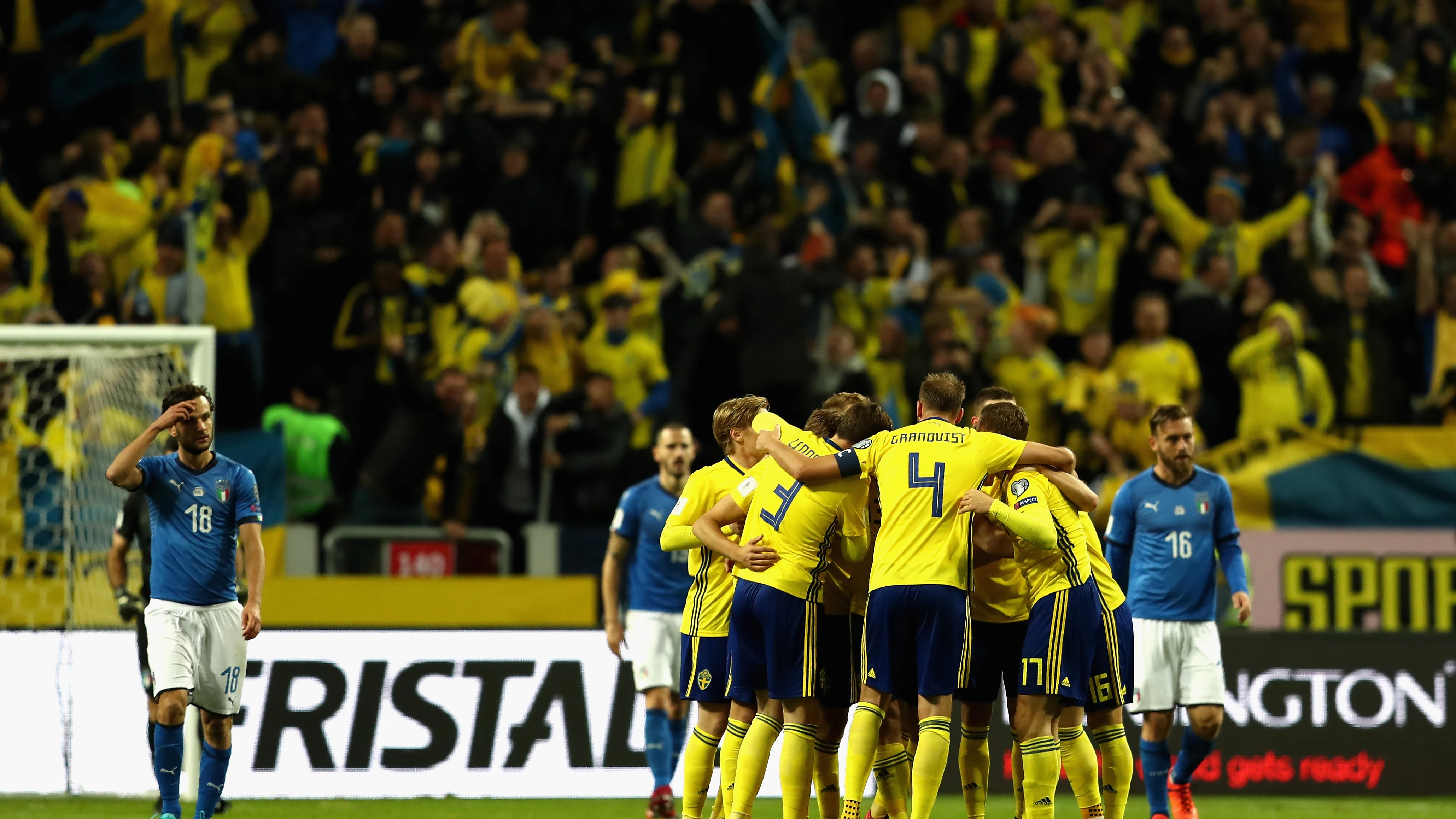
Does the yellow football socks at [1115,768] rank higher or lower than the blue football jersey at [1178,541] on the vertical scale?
lower

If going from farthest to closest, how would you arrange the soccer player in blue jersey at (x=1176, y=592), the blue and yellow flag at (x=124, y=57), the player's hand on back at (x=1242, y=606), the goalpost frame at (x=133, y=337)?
the blue and yellow flag at (x=124, y=57), the goalpost frame at (x=133, y=337), the soccer player in blue jersey at (x=1176, y=592), the player's hand on back at (x=1242, y=606)

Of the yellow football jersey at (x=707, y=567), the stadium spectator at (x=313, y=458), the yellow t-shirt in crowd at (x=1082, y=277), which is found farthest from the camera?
the yellow t-shirt in crowd at (x=1082, y=277)

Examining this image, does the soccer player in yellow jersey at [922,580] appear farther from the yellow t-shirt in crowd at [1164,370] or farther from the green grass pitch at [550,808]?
the yellow t-shirt in crowd at [1164,370]

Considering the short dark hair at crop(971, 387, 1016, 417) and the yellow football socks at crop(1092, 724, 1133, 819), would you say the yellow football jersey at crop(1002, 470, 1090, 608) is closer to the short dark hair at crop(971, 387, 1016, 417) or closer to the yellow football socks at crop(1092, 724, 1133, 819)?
the short dark hair at crop(971, 387, 1016, 417)

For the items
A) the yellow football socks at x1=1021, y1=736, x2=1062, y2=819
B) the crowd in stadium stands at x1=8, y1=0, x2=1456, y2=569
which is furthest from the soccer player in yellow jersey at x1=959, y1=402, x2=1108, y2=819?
the crowd in stadium stands at x1=8, y1=0, x2=1456, y2=569

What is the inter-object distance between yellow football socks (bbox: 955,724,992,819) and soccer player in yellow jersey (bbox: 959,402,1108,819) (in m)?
0.49

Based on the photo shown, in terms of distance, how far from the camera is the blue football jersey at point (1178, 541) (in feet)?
34.6

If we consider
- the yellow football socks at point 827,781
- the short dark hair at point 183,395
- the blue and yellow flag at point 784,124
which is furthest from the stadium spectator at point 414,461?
the yellow football socks at point 827,781

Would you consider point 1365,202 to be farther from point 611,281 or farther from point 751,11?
point 611,281

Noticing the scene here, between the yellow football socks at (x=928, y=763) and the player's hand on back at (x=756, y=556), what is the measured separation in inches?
40.3

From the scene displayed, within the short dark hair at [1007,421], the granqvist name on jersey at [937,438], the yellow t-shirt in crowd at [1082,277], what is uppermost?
the yellow t-shirt in crowd at [1082,277]

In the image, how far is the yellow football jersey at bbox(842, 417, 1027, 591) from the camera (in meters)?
8.57

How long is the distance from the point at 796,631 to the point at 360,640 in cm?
476

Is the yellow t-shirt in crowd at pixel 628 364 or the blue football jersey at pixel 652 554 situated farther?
the yellow t-shirt in crowd at pixel 628 364
